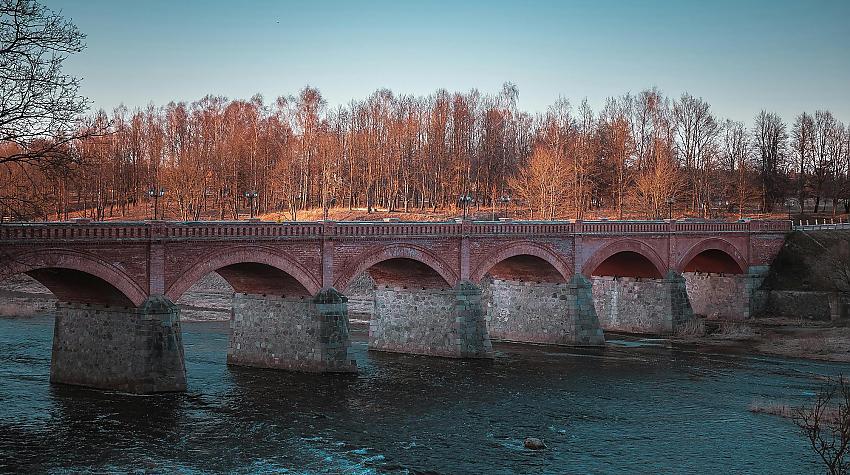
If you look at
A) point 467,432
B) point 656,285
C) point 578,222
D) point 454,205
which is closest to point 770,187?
point 454,205

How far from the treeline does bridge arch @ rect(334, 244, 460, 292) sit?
4013 cm

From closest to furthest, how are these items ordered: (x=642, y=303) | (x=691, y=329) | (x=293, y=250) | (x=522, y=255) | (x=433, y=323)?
(x=293, y=250) → (x=433, y=323) → (x=522, y=255) → (x=691, y=329) → (x=642, y=303)

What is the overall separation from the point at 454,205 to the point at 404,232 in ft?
171

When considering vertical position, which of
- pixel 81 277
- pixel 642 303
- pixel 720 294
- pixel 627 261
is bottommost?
pixel 642 303

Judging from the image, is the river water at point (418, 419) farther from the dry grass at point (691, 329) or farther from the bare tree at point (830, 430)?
the dry grass at point (691, 329)

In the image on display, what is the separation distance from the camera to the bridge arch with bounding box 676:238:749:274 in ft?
199

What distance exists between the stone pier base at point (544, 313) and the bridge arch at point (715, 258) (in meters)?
12.5

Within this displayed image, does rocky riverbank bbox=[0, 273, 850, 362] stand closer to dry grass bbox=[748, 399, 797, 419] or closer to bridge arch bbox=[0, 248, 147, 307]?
dry grass bbox=[748, 399, 797, 419]

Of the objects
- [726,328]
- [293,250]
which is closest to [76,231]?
[293,250]

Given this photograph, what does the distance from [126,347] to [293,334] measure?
27.2ft

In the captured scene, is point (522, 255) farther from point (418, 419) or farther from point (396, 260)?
point (418, 419)

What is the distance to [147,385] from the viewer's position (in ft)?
109

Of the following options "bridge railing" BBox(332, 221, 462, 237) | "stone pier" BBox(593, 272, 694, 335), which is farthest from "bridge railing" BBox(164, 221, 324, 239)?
"stone pier" BBox(593, 272, 694, 335)

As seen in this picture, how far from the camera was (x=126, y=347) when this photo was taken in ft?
109
